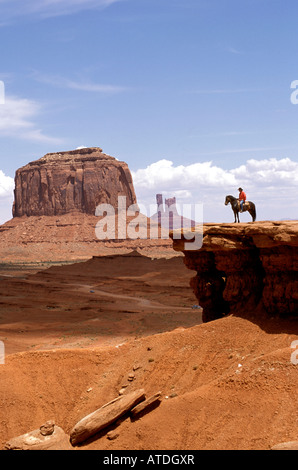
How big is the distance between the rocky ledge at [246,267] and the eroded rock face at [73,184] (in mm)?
102017

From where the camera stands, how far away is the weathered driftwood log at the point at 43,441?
8328mm

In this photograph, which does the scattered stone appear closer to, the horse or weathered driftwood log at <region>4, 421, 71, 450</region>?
weathered driftwood log at <region>4, 421, 71, 450</region>

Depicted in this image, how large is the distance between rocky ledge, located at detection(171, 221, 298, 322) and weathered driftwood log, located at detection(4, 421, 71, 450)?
5.61 metres

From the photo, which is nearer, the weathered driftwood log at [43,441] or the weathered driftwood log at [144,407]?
the weathered driftwood log at [43,441]

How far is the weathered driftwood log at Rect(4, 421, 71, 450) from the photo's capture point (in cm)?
833

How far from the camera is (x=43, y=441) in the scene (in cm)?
844

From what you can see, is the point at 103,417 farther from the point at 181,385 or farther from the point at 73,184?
the point at 73,184

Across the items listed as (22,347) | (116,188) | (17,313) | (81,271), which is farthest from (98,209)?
(22,347)

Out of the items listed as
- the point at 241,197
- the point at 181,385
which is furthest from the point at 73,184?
the point at 181,385

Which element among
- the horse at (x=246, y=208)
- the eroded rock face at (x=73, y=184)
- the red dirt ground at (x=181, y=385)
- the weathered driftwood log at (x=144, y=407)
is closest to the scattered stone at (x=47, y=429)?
the red dirt ground at (x=181, y=385)

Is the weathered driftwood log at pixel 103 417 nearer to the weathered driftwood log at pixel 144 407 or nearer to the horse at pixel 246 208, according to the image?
the weathered driftwood log at pixel 144 407

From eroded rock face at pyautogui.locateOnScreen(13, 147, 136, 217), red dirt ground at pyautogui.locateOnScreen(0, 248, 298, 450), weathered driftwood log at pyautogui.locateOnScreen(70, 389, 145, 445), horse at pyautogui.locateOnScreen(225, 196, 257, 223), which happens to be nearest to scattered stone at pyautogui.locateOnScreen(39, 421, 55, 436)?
weathered driftwood log at pyautogui.locateOnScreen(70, 389, 145, 445)

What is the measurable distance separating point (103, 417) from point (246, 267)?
5.49m
